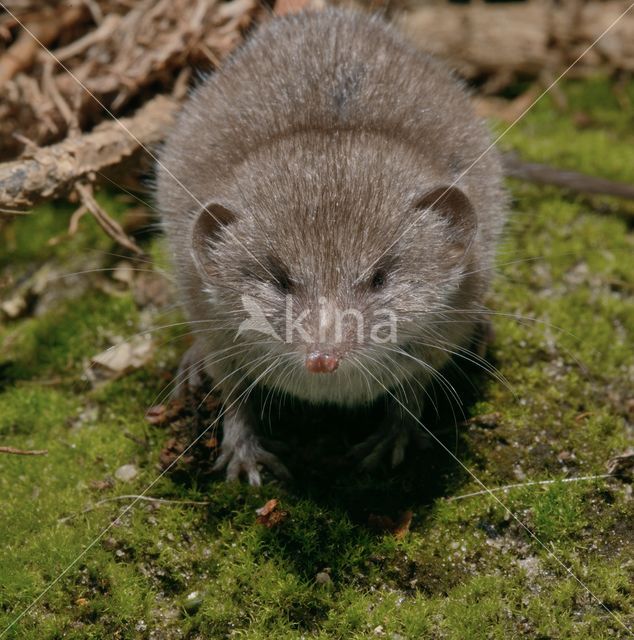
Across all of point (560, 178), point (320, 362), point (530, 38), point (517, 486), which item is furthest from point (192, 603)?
point (530, 38)

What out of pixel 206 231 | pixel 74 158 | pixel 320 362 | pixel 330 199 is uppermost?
pixel 330 199

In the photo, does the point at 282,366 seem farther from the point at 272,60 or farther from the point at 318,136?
the point at 272,60

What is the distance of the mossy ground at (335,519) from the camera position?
3.92 metres

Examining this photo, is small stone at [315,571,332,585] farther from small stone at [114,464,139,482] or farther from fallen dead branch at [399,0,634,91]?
fallen dead branch at [399,0,634,91]

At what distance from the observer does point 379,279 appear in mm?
3963

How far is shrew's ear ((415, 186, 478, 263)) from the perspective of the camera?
4.07 meters

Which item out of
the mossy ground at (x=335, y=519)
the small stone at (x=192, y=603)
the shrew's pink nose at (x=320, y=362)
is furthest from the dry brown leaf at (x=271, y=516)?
the shrew's pink nose at (x=320, y=362)

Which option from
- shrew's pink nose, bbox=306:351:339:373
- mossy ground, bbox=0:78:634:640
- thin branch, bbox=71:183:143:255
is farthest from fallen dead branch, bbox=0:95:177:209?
shrew's pink nose, bbox=306:351:339:373

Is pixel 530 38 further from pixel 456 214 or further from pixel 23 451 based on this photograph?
pixel 23 451

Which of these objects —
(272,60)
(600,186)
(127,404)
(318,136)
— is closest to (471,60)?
(600,186)

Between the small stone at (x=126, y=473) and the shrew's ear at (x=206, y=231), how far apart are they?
123cm

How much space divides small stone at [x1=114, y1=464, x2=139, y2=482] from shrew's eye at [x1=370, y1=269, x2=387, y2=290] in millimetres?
1697

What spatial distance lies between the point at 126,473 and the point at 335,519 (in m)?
1.17

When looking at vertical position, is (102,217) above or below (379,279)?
below
